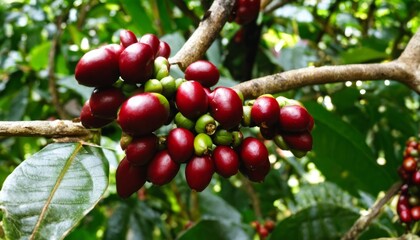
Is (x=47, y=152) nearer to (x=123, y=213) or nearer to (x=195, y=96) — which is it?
(x=195, y=96)

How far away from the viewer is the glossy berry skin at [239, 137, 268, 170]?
0.87m

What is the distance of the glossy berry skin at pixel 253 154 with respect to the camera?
868mm

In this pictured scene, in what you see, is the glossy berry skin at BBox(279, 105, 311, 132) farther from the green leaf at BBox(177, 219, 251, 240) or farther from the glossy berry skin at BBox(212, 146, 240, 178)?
the green leaf at BBox(177, 219, 251, 240)

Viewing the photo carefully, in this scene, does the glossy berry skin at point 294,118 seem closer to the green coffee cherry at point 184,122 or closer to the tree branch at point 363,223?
the green coffee cherry at point 184,122

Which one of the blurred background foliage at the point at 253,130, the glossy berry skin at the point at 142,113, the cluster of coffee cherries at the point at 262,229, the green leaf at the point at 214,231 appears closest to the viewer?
the glossy berry skin at the point at 142,113

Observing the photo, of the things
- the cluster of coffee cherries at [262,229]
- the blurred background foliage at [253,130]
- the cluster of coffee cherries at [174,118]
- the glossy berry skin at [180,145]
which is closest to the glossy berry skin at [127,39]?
the cluster of coffee cherries at [174,118]

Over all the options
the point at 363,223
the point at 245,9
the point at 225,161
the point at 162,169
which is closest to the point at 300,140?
the point at 225,161

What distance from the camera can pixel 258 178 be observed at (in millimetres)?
920

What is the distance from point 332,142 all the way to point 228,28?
123 centimetres

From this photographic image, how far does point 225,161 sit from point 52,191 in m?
0.32

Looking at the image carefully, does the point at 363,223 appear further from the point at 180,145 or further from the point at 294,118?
the point at 180,145

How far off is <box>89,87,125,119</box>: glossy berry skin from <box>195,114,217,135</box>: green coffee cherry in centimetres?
15

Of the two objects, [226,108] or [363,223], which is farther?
[363,223]

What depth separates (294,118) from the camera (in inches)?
35.2
